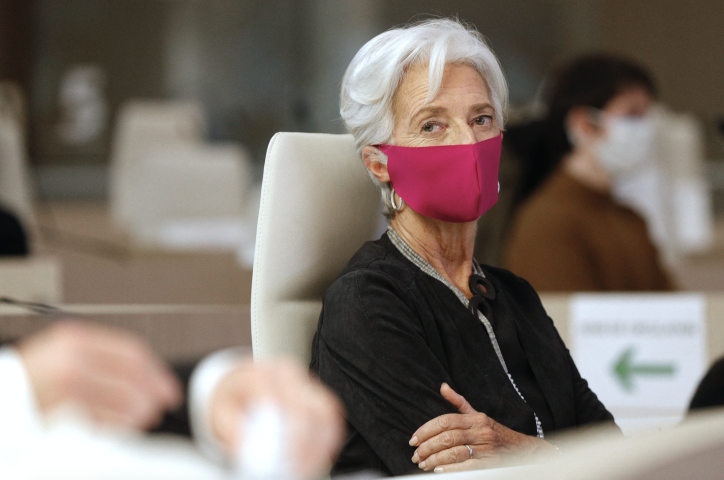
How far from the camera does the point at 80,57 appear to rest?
9859mm

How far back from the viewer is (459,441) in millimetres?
1150

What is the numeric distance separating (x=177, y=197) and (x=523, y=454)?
17.8ft

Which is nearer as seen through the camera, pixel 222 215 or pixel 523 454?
pixel 523 454

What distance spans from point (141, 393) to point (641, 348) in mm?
2075

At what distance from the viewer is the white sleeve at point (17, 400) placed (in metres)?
0.41

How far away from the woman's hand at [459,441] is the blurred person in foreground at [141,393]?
713mm

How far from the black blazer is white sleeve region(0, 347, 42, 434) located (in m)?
0.75

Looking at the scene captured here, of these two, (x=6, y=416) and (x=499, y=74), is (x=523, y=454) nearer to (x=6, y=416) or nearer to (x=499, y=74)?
(x=499, y=74)

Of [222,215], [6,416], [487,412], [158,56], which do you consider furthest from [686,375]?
[158,56]

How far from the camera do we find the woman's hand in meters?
1.14

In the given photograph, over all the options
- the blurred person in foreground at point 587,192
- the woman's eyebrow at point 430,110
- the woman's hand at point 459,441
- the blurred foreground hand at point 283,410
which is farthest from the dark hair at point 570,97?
the blurred foreground hand at point 283,410

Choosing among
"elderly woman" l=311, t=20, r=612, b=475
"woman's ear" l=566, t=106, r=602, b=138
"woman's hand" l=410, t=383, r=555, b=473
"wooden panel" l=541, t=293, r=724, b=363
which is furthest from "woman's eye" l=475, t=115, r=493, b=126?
"woman's ear" l=566, t=106, r=602, b=138

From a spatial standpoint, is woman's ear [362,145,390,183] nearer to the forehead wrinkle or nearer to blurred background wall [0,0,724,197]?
the forehead wrinkle

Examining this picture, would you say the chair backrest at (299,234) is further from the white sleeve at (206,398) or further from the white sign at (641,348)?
the white sign at (641,348)
